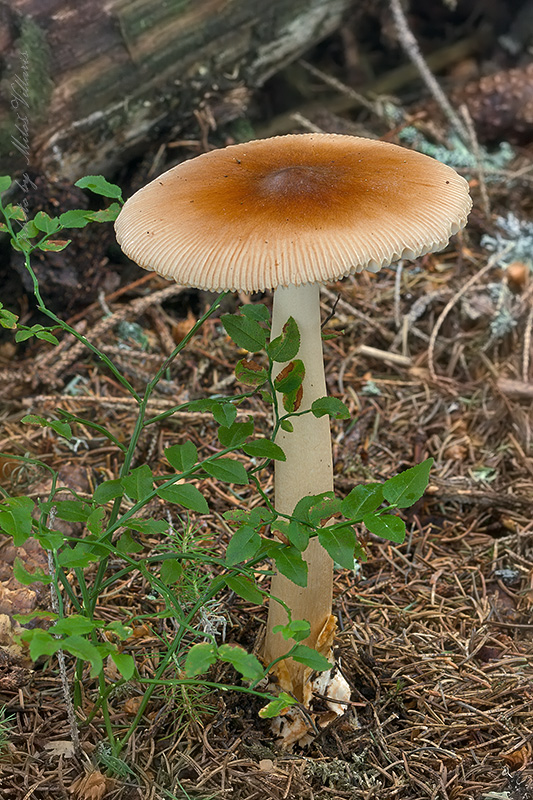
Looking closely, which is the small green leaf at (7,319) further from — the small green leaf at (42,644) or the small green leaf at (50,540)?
the small green leaf at (42,644)

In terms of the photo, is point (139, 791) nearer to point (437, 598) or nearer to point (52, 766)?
point (52, 766)

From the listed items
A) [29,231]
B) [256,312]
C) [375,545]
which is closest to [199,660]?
[256,312]

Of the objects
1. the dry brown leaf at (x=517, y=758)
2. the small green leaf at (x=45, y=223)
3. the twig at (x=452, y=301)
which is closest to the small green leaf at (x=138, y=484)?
the small green leaf at (x=45, y=223)

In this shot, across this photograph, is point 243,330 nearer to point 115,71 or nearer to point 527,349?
point 527,349

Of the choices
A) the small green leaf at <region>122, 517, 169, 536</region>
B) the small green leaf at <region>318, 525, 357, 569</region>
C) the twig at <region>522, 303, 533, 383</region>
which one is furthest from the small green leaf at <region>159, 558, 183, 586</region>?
the twig at <region>522, 303, 533, 383</region>

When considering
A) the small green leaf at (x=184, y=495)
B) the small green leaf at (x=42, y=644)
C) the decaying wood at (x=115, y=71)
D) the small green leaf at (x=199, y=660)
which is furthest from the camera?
the decaying wood at (x=115, y=71)

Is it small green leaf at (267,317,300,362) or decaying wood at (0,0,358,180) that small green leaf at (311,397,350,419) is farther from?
decaying wood at (0,0,358,180)
